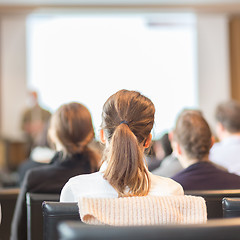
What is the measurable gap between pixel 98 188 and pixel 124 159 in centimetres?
11

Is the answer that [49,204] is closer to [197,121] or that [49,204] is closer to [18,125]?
[197,121]

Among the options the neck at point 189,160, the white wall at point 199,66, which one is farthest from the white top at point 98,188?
the white wall at point 199,66

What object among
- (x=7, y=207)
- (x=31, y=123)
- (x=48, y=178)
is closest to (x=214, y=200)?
(x=48, y=178)

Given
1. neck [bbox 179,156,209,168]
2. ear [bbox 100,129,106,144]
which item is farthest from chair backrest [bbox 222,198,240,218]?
neck [bbox 179,156,209,168]

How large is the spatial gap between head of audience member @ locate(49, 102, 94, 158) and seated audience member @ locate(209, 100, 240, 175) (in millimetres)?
1082

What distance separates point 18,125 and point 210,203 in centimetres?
625

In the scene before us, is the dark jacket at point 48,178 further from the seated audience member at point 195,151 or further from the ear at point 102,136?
the ear at point 102,136

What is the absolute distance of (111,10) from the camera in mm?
7629

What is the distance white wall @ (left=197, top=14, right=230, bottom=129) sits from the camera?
7.84m

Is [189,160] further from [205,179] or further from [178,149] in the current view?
[205,179]

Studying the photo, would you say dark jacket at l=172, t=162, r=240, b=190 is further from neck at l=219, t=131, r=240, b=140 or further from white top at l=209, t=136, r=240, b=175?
neck at l=219, t=131, r=240, b=140

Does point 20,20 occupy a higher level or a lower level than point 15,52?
higher

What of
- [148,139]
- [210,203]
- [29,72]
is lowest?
[210,203]

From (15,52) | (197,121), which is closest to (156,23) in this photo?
(15,52)
